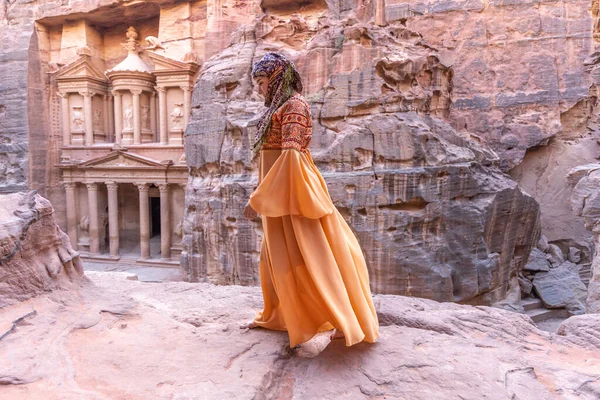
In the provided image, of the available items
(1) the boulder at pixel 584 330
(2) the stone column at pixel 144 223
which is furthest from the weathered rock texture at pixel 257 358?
(2) the stone column at pixel 144 223

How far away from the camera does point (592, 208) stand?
20.9 ft

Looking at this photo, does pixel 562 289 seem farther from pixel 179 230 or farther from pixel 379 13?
pixel 179 230

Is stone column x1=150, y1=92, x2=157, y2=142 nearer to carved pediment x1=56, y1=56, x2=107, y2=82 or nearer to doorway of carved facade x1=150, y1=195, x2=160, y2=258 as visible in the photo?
carved pediment x1=56, y1=56, x2=107, y2=82

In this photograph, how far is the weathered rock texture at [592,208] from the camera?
6.33 m

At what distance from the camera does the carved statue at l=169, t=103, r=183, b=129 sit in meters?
18.4

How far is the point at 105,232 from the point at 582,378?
20993 mm

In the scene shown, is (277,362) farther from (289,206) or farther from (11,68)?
(11,68)

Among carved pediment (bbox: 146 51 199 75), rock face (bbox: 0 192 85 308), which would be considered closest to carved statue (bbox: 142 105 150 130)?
carved pediment (bbox: 146 51 199 75)

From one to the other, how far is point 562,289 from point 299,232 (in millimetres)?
12696

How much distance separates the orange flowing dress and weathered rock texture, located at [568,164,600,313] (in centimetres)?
558

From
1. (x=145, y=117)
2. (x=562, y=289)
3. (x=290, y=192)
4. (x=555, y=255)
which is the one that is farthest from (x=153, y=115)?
(x=290, y=192)

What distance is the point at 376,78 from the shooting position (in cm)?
1037

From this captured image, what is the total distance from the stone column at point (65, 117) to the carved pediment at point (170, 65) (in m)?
5.02

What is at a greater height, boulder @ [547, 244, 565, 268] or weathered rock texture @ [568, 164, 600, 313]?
weathered rock texture @ [568, 164, 600, 313]
